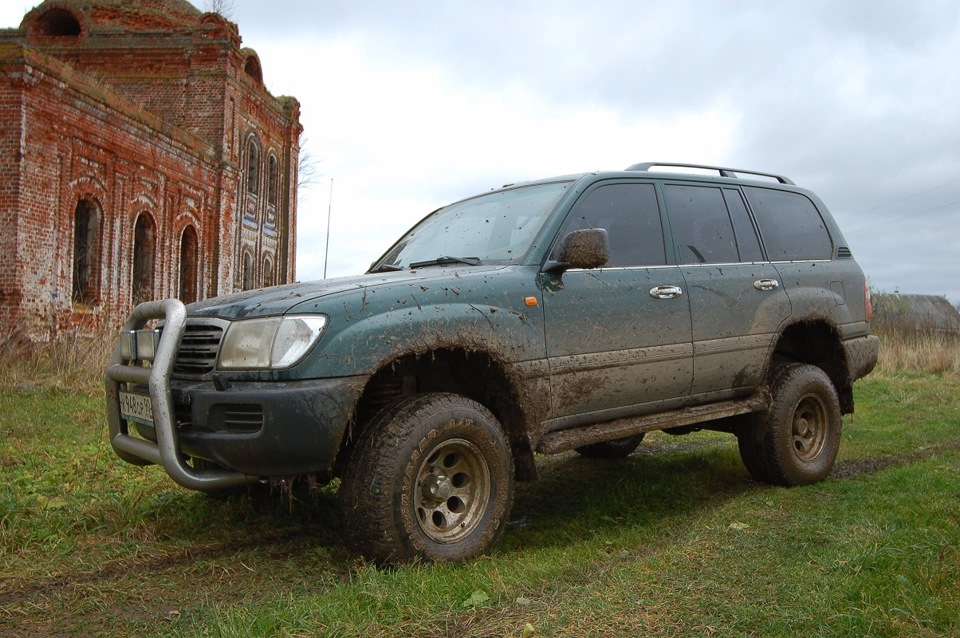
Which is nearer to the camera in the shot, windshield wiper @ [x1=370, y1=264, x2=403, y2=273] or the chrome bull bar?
the chrome bull bar

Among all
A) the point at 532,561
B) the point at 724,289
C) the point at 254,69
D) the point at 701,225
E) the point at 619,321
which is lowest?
the point at 532,561

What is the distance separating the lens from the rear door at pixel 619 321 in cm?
399

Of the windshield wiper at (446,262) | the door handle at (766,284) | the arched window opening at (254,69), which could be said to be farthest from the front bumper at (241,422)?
the arched window opening at (254,69)

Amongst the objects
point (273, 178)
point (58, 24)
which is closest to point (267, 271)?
point (273, 178)

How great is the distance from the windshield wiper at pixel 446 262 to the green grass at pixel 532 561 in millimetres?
1542

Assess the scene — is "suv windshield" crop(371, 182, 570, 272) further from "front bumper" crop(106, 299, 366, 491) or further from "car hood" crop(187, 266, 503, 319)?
"front bumper" crop(106, 299, 366, 491)

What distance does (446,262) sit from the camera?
168 inches

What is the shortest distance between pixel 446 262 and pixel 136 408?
1778 mm

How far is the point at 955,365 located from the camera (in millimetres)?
15570

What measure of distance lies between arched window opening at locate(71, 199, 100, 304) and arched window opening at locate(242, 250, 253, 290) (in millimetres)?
8695

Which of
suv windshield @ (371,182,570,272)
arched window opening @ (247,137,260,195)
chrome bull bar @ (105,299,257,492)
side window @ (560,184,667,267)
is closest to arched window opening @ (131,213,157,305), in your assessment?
arched window opening @ (247,137,260,195)

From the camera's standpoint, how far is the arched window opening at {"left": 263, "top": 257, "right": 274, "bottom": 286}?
82.9 ft

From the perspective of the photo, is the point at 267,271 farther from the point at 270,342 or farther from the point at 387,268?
the point at 270,342

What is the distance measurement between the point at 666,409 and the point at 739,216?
1.58m
